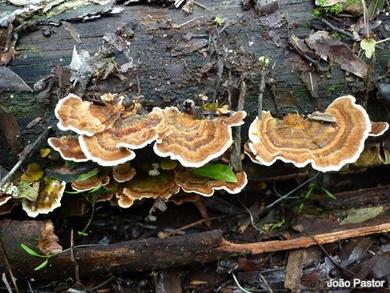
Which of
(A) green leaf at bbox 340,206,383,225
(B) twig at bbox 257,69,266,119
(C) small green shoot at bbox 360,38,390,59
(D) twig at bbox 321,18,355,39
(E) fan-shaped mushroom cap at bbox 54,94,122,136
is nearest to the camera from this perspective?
(E) fan-shaped mushroom cap at bbox 54,94,122,136

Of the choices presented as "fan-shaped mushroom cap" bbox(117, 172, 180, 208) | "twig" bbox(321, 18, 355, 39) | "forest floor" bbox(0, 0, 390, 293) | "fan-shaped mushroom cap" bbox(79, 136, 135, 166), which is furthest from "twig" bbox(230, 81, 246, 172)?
"twig" bbox(321, 18, 355, 39)

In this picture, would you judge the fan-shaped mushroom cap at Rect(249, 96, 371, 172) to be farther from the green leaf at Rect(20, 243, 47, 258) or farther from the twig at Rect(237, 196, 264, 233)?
the green leaf at Rect(20, 243, 47, 258)

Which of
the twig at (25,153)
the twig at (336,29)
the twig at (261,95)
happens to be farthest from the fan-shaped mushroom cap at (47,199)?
the twig at (336,29)

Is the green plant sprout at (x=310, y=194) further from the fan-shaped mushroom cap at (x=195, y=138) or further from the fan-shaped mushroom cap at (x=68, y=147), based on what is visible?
the fan-shaped mushroom cap at (x=68, y=147)

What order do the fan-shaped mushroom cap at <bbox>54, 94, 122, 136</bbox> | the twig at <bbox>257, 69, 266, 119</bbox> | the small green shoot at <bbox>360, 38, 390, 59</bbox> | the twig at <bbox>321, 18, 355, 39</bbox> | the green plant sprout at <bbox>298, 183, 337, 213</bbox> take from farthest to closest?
the green plant sprout at <bbox>298, 183, 337, 213</bbox>, the twig at <bbox>321, 18, 355, 39</bbox>, the twig at <bbox>257, 69, 266, 119</bbox>, the small green shoot at <bbox>360, 38, 390, 59</bbox>, the fan-shaped mushroom cap at <bbox>54, 94, 122, 136</bbox>

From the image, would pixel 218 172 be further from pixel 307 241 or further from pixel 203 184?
pixel 307 241

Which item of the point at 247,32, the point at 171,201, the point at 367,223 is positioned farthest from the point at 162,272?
the point at 247,32
